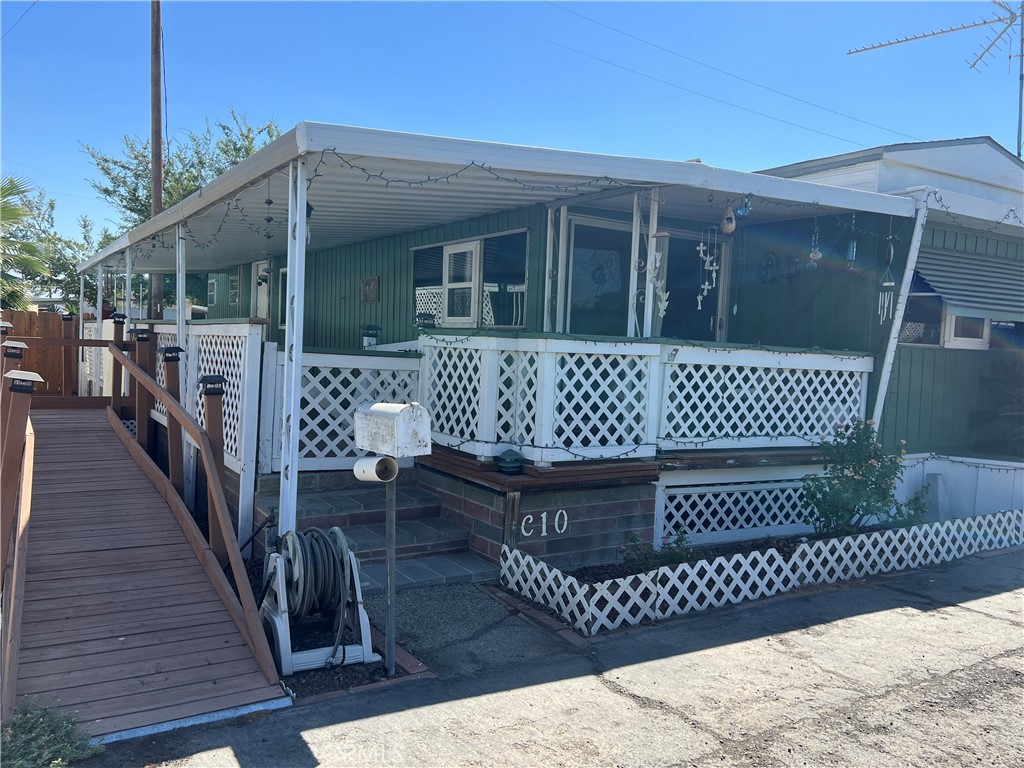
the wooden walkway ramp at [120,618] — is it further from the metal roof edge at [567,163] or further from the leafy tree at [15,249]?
the leafy tree at [15,249]

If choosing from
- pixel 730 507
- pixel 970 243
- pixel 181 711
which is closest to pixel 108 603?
pixel 181 711

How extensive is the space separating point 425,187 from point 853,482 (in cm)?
455

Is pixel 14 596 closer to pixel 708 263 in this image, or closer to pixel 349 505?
pixel 349 505

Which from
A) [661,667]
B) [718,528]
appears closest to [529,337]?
[661,667]

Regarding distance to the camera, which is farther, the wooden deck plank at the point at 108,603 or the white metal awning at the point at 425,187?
the white metal awning at the point at 425,187

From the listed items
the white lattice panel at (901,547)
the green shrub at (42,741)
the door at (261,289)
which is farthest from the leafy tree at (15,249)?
the white lattice panel at (901,547)

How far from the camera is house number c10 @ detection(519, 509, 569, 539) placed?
5.62 metres

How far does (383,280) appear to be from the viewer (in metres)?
9.62

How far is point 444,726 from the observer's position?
3.49 metres

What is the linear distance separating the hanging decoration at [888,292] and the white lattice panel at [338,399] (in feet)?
15.8

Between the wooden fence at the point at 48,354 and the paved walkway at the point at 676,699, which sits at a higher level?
the wooden fence at the point at 48,354

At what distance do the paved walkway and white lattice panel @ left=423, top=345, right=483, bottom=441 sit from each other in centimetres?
144

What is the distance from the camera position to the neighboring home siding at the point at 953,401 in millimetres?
8375

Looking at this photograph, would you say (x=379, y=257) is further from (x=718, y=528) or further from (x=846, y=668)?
(x=846, y=668)
